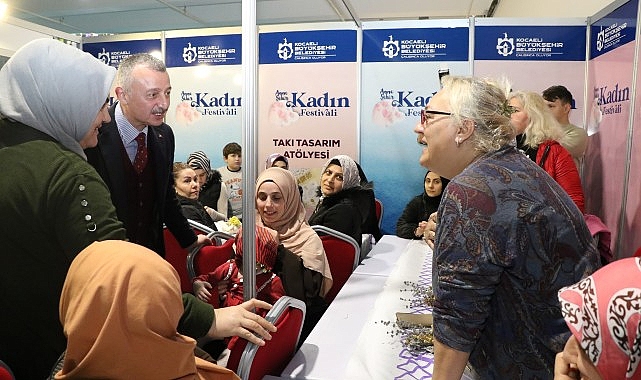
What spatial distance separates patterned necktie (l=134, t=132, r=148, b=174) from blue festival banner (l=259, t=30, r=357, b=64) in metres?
3.23

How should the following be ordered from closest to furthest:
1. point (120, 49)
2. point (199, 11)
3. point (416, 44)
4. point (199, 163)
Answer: point (199, 163)
point (416, 44)
point (120, 49)
point (199, 11)

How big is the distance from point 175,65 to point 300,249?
3763mm

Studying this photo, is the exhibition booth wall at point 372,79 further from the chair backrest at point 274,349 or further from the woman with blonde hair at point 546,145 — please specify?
the chair backrest at point 274,349

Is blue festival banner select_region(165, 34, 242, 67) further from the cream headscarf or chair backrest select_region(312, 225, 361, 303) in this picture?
chair backrest select_region(312, 225, 361, 303)

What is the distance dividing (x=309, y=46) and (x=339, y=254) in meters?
2.93

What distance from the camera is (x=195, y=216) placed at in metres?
3.55

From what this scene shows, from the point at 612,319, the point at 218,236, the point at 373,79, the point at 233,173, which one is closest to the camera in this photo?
the point at 612,319

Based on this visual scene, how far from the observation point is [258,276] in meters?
2.13

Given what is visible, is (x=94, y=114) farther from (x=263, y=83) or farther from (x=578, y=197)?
(x=263, y=83)

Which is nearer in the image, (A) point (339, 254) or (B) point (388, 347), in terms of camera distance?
(B) point (388, 347)

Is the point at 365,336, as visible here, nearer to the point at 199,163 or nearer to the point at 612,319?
the point at 612,319

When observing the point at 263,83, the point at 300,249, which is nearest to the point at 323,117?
the point at 263,83

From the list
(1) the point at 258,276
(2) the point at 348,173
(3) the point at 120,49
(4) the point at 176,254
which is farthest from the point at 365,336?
(3) the point at 120,49

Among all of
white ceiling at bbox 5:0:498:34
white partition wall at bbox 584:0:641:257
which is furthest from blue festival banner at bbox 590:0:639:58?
white ceiling at bbox 5:0:498:34
